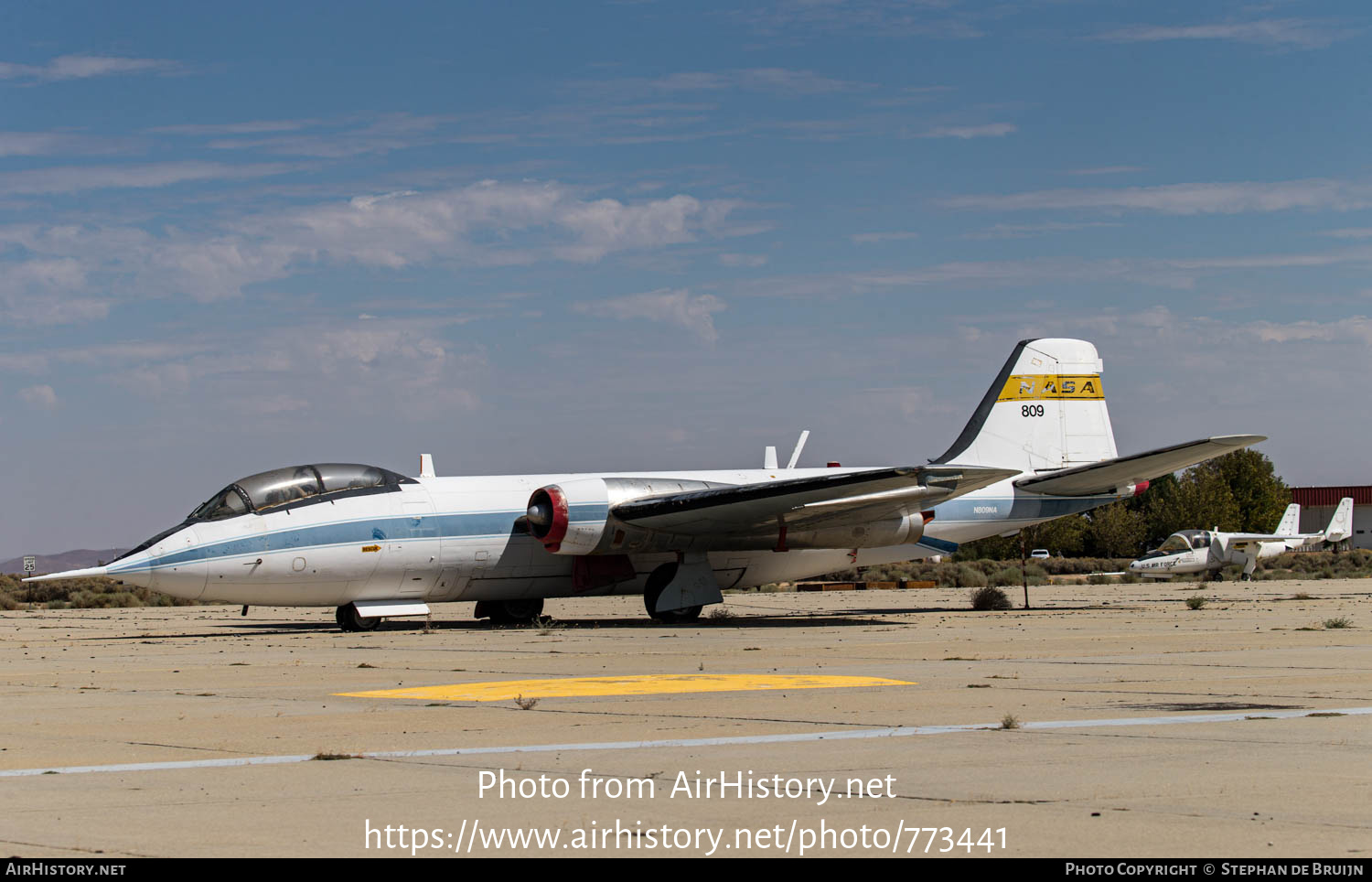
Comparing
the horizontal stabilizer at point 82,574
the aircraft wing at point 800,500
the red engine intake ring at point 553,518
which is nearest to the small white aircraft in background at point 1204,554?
the aircraft wing at point 800,500

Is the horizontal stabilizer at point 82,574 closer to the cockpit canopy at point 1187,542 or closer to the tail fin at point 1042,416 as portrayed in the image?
the tail fin at point 1042,416

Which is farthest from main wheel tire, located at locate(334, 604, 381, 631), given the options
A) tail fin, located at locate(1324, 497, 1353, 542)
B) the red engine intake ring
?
tail fin, located at locate(1324, 497, 1353, 542)

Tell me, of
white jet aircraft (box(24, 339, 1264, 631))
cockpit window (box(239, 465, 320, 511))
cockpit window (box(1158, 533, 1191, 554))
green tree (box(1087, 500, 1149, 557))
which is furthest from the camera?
green tree (box(1087, 500, 1149, 557))

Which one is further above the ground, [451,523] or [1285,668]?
[451,523]

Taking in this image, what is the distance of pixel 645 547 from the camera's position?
81.5 ft

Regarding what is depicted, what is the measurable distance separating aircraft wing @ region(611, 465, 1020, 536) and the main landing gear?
3.31 metres

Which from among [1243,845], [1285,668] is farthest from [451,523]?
[1243,845]

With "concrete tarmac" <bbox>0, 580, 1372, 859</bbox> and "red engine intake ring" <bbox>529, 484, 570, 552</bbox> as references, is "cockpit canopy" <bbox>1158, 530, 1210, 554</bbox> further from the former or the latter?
"concrete tarmac" <bbox>0, 580, 1372, 859</bbox>

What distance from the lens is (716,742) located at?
Result: 899cm

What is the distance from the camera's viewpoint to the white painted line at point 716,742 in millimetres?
8203

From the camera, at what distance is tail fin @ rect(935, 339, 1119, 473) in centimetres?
3011

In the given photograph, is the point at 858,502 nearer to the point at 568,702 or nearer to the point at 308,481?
the point at 308,481

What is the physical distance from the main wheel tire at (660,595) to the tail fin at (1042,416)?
788 centimetres

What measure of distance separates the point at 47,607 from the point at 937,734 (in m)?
37.2
